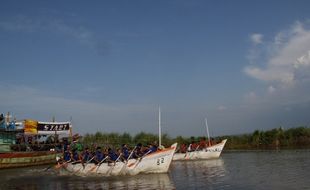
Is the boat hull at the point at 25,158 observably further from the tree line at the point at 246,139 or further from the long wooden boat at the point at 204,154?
the long wooden boat at the point at 204,154

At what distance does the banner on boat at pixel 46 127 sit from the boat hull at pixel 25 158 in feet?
7.75

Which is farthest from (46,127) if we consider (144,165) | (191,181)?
(191,181)

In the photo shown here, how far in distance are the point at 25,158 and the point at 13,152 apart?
1570mm

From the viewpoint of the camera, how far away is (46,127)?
41812 millimetres

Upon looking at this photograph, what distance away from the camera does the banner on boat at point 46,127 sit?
132ft

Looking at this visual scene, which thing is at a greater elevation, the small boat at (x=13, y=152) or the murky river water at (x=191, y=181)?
the small boat at (x=13, y=152)

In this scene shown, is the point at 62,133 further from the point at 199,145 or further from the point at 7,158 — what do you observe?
the point at 199,145

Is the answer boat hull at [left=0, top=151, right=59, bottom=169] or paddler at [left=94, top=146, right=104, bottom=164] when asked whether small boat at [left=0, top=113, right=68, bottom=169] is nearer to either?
boat hull at [left=0, top=151, right=59, bottom=169]

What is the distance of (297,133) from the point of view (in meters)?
53.5

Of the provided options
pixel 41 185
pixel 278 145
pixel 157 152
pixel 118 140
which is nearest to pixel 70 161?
pixel 41 185

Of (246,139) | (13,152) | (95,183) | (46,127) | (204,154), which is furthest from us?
(246,139)

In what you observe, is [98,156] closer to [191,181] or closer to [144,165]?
[144,165]

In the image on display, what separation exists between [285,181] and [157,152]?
8.61 metres

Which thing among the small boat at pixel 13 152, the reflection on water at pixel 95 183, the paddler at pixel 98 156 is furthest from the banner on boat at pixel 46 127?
the paddler at pixel 98 156
